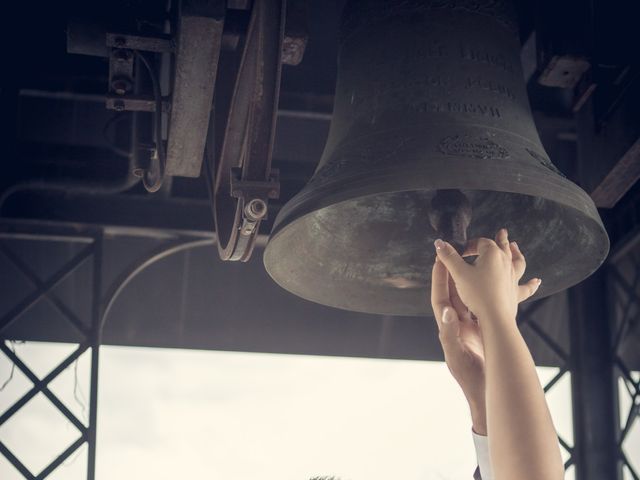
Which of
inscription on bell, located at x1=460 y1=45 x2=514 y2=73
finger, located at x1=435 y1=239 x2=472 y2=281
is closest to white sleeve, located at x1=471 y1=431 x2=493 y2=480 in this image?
Answer: finger, located at x1=435 y1=239 x2=472 y2=281

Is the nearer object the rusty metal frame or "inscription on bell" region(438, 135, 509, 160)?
"inscription on bell" region(438, 135, 509, 160)

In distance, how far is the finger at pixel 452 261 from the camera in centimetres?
272

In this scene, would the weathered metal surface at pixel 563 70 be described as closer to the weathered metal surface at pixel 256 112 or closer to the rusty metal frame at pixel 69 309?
the weathered metal surface at pixel 256 112

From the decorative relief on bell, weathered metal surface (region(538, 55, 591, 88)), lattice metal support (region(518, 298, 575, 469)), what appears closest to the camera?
the decorative relief on bell

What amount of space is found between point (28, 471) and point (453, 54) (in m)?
3.07

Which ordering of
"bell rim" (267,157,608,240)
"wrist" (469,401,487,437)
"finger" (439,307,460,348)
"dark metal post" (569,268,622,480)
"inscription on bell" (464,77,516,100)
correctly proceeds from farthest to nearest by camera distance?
1. "dark metal post" (569,268,622,480)
2. "inscription on bell" (464,77,516,100)
3. "bell rim" (267,157,608,240)
4. "finger" (439,307,460,348)
5. "wrist" (469,401,487,437)

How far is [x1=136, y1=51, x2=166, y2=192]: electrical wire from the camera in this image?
4.58 meters

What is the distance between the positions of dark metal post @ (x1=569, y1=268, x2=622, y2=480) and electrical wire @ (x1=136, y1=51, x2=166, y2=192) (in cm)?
241

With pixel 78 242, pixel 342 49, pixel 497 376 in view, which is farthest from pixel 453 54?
pixel 78 242

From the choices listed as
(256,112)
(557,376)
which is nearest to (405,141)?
(256,112)

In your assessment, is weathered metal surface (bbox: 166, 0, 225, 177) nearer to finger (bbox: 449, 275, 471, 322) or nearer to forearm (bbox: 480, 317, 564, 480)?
finger (bbox: 449, 275, 471, 322)

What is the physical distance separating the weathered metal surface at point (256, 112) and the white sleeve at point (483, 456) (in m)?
1.66

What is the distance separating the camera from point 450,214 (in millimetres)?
3674

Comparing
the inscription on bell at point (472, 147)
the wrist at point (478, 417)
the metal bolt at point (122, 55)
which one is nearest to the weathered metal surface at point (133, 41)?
the metal bolt at point (122, 55)
